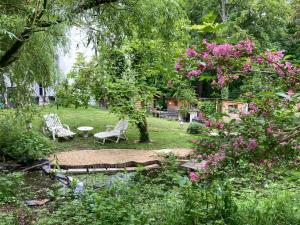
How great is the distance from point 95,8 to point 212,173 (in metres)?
2.49

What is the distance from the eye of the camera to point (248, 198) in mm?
4320

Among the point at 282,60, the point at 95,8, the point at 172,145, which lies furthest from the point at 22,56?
the point at 172,145

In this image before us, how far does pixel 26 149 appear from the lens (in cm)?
692

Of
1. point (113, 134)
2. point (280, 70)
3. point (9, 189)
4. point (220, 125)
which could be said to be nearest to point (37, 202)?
point (9, 189)

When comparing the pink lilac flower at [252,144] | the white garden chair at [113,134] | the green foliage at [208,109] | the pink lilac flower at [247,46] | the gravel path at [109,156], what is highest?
the pink lilac flower at [247,46]

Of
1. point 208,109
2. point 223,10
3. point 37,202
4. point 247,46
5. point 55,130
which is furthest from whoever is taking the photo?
point 223,10

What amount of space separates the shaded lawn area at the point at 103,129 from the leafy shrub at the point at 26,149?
73 cm

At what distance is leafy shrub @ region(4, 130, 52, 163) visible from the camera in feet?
22.7

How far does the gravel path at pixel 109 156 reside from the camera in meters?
7.92

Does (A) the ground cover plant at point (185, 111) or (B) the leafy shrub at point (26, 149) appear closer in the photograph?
(A) the ground cover plant at point (185, 111)

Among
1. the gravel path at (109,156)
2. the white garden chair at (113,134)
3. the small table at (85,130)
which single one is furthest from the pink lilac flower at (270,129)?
the small table at (85,130)

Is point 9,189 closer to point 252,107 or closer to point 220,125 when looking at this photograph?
point 220,125

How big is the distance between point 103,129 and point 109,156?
10.7 ft

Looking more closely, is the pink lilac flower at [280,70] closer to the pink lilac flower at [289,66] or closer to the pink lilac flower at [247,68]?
the pink lilac flower at [289,66]
